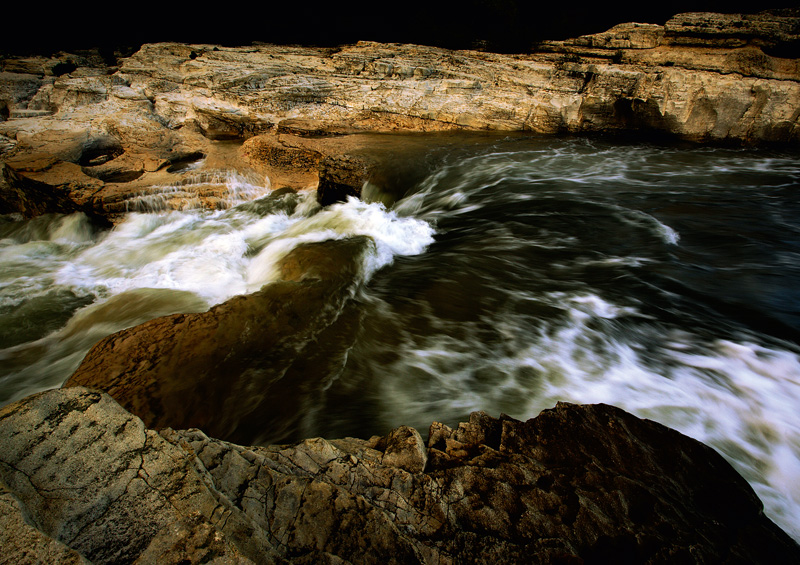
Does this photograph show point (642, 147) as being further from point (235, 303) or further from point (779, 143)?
point (235, 303)

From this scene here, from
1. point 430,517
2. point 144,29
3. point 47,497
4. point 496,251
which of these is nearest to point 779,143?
point 496,251

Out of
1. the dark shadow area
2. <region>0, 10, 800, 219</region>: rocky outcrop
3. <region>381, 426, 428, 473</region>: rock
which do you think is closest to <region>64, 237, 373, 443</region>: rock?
<region>381, 426, 428, 473</region>: rock

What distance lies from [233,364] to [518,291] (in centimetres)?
289

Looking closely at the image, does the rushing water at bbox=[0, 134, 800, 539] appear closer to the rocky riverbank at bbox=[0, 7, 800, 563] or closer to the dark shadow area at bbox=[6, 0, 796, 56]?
the rocky riverbank at bbox=[0, 7, 800, 563]

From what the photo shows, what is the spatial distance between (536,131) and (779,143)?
583cm

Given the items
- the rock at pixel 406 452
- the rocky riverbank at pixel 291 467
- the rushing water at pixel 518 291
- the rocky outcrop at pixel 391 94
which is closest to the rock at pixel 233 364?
the rocky riverbank at pixel 291 467

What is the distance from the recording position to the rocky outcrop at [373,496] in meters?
0.96

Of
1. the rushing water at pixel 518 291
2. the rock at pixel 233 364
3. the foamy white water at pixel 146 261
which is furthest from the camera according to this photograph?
the foamy white water at pixel 146 261

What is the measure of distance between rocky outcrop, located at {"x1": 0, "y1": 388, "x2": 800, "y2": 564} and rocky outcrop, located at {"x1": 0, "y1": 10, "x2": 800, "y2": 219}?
713 cm

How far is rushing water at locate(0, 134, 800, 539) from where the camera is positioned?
2463 mm

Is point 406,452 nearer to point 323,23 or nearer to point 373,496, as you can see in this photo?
point 373,496

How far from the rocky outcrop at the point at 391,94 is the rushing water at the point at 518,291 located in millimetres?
2029

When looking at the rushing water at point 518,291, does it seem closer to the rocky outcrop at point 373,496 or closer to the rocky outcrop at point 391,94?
the rocky outcrop at point 373,496

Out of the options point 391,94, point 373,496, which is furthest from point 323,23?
point 373,496
